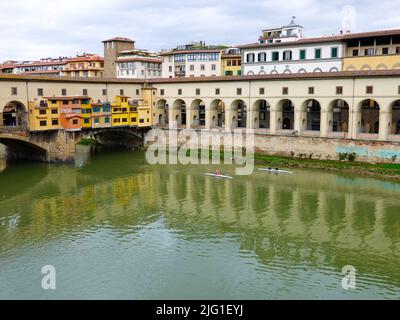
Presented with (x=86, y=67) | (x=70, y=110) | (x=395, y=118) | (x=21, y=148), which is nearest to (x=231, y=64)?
(x=395, y=118)

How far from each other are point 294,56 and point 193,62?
23.9 m

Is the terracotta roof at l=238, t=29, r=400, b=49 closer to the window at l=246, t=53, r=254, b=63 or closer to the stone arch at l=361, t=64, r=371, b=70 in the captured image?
the window at l=246, t=53, r=254, b=63

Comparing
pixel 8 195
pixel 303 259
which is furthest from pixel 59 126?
pixel 303 259

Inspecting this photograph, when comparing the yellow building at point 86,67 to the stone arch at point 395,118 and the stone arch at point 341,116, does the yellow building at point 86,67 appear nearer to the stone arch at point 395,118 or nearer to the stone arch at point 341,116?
the stone arch at point 341,116

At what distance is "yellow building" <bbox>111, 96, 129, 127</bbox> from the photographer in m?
49.9

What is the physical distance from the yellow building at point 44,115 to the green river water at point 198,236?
247 inches

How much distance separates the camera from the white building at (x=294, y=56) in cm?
5038

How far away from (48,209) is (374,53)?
36756mm

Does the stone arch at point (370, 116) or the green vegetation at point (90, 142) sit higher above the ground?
the stone arch at point (370, 116)

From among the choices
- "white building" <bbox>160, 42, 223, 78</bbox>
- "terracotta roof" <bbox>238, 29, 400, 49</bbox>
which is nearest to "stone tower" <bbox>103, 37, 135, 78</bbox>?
"white building" <bbox>160, 42, 223, 78</bbox>

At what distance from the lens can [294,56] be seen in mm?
53719

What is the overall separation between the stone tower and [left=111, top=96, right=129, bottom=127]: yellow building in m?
29.5

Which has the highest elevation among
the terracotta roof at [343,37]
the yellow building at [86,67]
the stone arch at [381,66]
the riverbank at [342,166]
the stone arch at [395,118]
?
the yellow building at [86,67]

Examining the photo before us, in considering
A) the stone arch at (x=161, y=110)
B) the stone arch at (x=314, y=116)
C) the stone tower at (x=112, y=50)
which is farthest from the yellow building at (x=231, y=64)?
the stone tower at (x=112, y=50)
